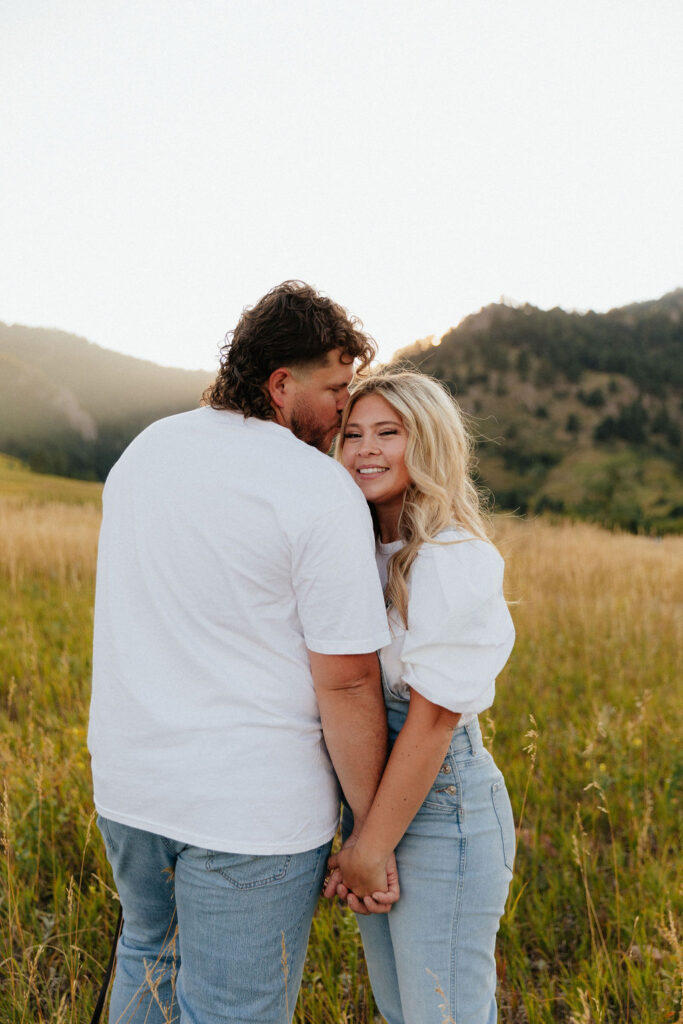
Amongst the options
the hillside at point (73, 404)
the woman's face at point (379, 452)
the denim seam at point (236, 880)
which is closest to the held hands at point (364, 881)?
the denim seam at point (236, 880)

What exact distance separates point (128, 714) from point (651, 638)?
16.8 feet

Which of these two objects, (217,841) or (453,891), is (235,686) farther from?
(453,891)

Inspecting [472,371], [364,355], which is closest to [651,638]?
[364,355]

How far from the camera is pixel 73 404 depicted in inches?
1310

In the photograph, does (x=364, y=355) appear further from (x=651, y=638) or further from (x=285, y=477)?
(x=651, y=638)

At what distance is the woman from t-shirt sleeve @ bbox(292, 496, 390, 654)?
15cm

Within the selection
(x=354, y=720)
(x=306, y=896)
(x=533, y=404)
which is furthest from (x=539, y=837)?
(x=533, y=404)

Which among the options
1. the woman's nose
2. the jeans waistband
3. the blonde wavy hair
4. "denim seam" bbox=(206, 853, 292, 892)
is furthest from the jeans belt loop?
the woman's nose

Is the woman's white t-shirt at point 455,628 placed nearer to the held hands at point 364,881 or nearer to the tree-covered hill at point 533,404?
the held hands at point 364,881

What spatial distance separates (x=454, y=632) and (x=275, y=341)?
0.81 meters

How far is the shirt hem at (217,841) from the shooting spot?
1301mm

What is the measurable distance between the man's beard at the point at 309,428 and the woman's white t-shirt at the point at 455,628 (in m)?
0.45

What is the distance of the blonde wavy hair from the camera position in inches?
64.9

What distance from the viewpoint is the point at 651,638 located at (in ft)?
17.9
